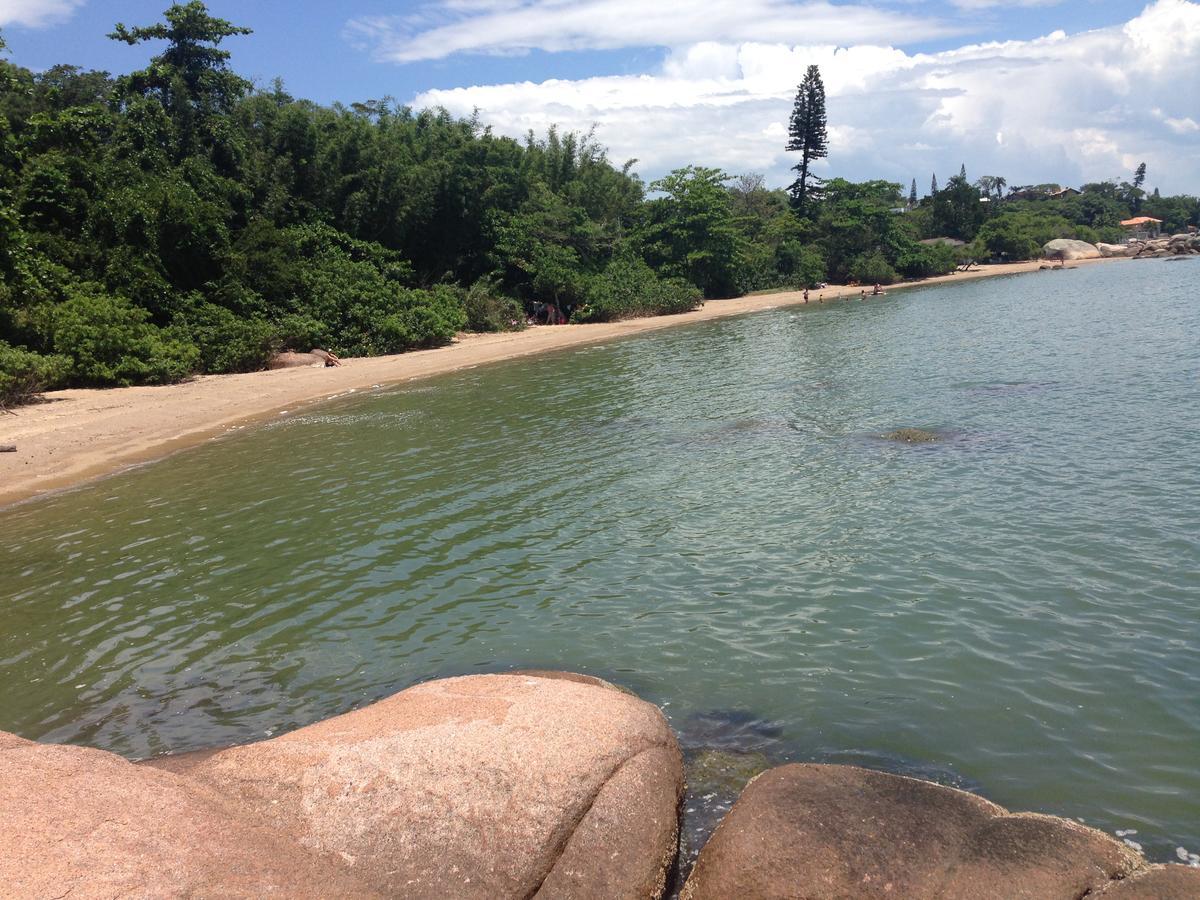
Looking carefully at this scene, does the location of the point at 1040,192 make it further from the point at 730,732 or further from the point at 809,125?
the point at 730,732

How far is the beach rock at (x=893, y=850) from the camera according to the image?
4547 millimetres

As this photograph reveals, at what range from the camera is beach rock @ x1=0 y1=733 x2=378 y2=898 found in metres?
4.02

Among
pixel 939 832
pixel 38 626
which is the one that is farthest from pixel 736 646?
pixel 38 626

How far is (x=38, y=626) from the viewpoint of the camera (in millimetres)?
10547

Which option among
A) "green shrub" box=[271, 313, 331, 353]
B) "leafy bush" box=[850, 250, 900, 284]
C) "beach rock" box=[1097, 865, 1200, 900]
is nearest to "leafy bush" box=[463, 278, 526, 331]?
"green shrub" box=[271, 313, 331, 353]

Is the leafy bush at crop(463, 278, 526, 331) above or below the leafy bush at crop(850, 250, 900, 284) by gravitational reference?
below

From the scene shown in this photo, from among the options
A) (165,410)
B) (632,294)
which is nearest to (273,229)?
(165,410)

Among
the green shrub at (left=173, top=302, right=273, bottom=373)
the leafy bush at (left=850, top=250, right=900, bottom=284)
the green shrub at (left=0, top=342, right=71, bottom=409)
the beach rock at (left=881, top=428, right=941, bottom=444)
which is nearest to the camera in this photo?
the beach rock at (left=881, top=428, right=941, bottom=444)

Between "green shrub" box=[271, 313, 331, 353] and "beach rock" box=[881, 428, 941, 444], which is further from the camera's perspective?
"green shrub" box=[271, 313, 331, 353]

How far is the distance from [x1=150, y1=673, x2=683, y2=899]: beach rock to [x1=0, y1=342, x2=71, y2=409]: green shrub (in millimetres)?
20545

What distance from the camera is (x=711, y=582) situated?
418 inches

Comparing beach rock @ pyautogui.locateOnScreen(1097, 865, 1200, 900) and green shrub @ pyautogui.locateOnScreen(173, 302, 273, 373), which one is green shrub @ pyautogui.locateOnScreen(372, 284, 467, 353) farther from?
beach rock @ pyautogui.locateOnScreen(1097, 865, 1200, 900)

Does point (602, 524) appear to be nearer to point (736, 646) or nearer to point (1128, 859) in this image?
point (736, 646)

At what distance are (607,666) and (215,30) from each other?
1483 inches
